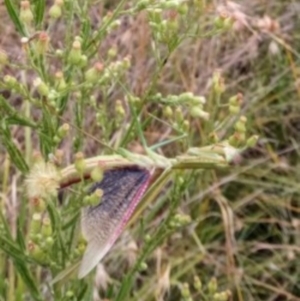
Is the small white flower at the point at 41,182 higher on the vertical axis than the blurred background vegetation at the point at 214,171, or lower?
higher

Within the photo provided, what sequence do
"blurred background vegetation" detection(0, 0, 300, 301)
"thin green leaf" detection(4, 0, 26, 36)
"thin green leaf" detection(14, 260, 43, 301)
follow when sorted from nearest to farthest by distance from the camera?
"thin green leaf" detection(4, 0, 26, 36)
"thin green leaf" detection(14, 260, 43, 301)
"blurred background vegetation" detection(0, 0, 300, 301)

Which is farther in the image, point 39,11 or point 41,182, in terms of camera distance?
point 39,11

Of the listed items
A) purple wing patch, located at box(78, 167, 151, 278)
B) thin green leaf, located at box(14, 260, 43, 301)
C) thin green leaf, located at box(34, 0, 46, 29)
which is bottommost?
thin green leaf, located at box(14, 260, 43, 301)

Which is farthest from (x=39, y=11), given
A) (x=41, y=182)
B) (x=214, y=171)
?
(x=214, y=171)

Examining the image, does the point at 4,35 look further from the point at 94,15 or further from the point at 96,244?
the point at 96,244

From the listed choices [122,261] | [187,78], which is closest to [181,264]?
[122,261]

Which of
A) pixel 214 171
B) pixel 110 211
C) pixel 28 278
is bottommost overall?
pixel 214 171

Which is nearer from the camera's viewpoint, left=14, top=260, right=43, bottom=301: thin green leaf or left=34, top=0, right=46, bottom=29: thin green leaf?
left=34, top=0, right=46, bottom=29: thin green leaf

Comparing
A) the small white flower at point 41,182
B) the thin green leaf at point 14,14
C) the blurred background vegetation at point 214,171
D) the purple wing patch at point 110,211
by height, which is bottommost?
the blurred background vegetation at point 214,171

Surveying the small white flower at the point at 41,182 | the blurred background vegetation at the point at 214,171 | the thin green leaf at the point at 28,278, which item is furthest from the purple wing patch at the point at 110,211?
the blurred background vegetation at the point at 214,171

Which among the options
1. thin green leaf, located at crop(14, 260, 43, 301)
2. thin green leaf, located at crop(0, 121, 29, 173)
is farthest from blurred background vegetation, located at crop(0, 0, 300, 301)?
thin green leaf, located at crop(0, 121, 29, 173)

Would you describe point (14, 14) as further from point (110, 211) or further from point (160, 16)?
point (110, 211)

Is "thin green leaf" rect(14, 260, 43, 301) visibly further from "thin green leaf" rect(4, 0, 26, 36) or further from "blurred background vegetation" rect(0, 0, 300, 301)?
"blurred background vegetation" rect(0, 0, 300, 301)

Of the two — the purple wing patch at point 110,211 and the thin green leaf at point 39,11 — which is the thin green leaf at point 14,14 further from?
the purple wing patch at point 110,211
